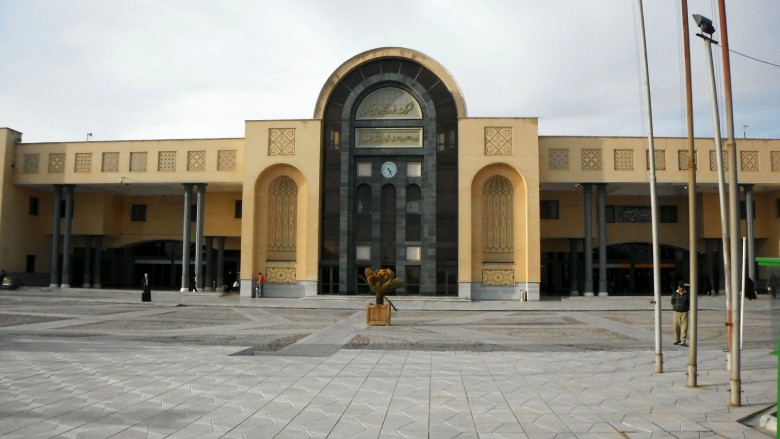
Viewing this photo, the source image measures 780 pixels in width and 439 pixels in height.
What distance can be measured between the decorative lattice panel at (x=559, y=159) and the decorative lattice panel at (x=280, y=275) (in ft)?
56.3

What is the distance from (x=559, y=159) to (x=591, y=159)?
1.91m

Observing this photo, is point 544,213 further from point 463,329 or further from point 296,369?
point 296,369

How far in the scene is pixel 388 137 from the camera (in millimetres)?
35531

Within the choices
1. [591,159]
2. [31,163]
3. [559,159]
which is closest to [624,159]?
[591,159]

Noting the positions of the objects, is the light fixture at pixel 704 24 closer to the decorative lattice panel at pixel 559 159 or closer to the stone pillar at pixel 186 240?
the decorative lattice panel at pixel 559 159

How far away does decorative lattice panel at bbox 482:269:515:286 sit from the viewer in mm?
34344

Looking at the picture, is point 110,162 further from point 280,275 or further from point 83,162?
point 280,275

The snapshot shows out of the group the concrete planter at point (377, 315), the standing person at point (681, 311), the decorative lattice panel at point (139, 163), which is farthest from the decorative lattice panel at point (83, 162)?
the standing person at point (681, 311)

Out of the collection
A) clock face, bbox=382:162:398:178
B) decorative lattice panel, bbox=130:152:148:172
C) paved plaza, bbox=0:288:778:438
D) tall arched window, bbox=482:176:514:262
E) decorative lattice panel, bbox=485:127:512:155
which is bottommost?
paved plaza, bbox=0:288:778:438

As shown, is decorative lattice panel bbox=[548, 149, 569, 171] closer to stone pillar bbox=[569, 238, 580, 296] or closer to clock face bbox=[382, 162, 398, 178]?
stone pillar bbox=[569, 238, 580, 296]

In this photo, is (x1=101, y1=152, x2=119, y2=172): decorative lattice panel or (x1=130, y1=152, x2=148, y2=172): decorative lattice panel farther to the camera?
(x1=101, y1=152, x2=119, y2=172): decorative lattice panel

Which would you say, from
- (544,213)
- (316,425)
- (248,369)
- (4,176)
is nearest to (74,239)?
(4,176)

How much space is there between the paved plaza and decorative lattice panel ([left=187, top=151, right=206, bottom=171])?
17.8 meters

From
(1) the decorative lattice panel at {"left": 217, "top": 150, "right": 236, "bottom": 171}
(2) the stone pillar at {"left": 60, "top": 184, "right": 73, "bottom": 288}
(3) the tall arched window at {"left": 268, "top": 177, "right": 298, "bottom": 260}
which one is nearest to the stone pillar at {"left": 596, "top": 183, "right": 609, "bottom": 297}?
(3) the tall arched window at {"left": 268, "top": 177, "right": 298, "bottom": 260}
